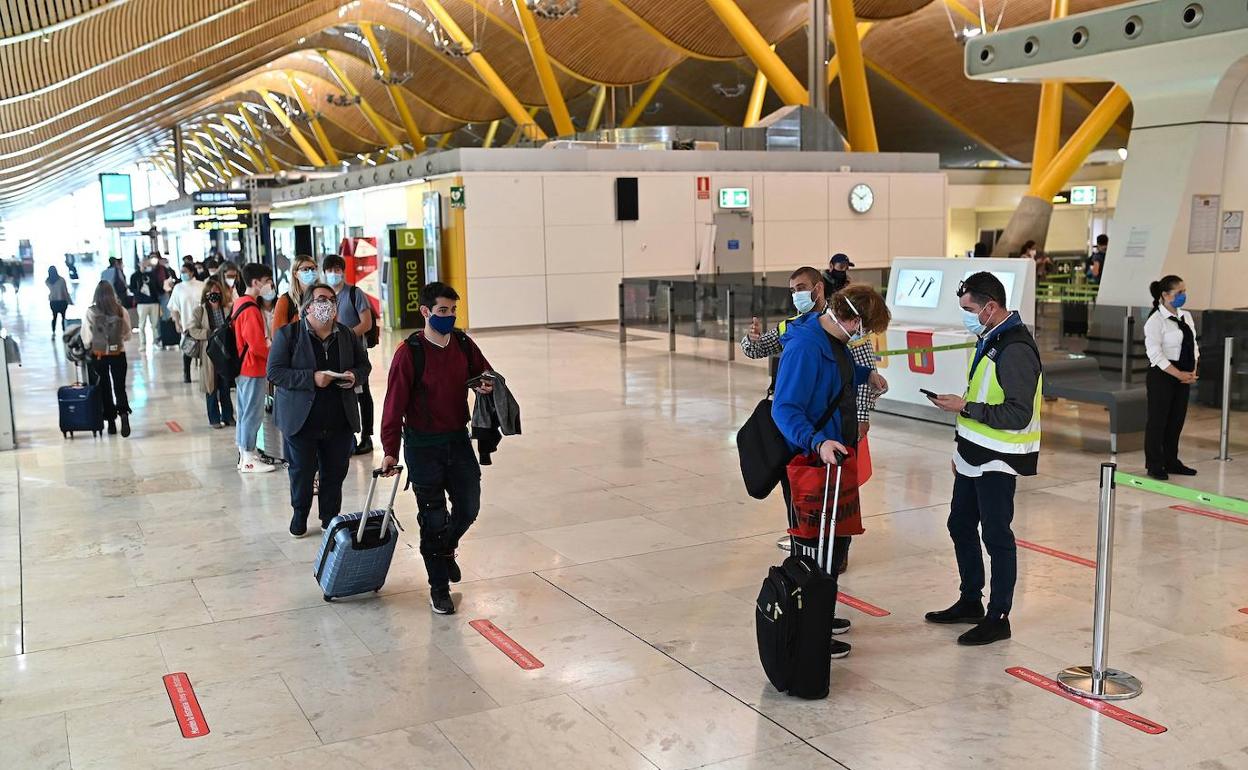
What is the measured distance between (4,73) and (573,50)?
22.9 meters

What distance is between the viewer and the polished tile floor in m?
4.51

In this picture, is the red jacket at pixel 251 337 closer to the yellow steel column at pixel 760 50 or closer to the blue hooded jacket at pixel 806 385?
the blue hooded jacket at pixel 806 385

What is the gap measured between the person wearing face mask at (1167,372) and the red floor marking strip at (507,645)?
5824 millimetres

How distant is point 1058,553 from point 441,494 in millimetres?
3724

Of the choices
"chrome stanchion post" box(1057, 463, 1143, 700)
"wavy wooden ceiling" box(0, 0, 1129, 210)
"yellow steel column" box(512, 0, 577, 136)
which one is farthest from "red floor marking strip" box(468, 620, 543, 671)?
"yellow steel column" box(512, 0, 577, 136)

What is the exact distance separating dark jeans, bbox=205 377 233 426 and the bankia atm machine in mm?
6930

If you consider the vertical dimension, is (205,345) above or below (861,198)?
below

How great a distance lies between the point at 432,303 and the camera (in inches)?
238

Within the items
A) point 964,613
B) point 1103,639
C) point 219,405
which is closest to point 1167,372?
point 964,613

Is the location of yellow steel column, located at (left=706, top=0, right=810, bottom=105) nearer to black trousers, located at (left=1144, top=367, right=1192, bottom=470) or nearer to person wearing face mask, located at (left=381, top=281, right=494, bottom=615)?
black trousers, located at (left=1144, top=367, right=1192, bottom=470)

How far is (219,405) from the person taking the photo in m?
12.9

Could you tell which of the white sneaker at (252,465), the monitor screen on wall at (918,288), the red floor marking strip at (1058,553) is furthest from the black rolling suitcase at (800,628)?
the monitor screen on wall at (918,288)

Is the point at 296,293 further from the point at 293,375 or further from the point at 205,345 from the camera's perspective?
the point at 293,375

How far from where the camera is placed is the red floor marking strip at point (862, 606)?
19.7 feet
